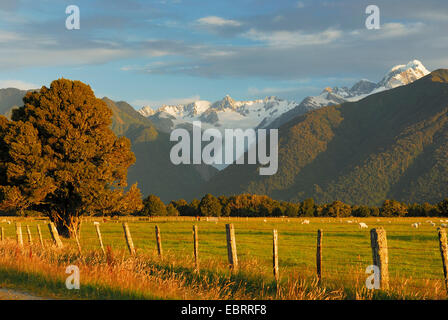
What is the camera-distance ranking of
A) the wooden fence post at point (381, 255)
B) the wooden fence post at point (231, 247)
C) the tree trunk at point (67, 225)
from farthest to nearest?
the tree trunk at point (67, 225) → the wooden fence post at point (231, 247) → the wooden fence post at point (381, 255)

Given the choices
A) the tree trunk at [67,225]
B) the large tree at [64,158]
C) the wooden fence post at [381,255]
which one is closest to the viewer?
the wooden fence post at [381,255]

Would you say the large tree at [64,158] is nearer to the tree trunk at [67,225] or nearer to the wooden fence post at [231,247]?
the tree trunk at [67,225]

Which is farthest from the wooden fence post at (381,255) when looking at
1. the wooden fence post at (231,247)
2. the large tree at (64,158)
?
the large tree at (64,158)

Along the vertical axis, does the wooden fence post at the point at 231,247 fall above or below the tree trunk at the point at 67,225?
above

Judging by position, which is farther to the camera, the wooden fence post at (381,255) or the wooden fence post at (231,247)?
the wooden fence post at (231,247)

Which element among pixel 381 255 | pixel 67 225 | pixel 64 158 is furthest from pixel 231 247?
pixel 67 225

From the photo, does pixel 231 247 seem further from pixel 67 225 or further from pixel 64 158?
pixel 67 225

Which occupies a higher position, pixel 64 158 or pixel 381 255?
pixel 64 158

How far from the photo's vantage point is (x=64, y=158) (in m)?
38.1

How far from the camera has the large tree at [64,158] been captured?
35.2 m

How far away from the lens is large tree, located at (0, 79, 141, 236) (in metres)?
35.2

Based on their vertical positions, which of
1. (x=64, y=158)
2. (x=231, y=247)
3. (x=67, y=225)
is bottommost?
(x=67, y=225)

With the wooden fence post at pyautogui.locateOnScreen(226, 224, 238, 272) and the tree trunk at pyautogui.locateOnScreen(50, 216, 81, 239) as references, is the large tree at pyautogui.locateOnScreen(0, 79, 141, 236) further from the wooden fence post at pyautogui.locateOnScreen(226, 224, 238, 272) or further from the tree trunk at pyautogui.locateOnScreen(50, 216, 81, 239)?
the wooden fence post at pyautogui.locateOnScreen(226, 224, 238, 272)
